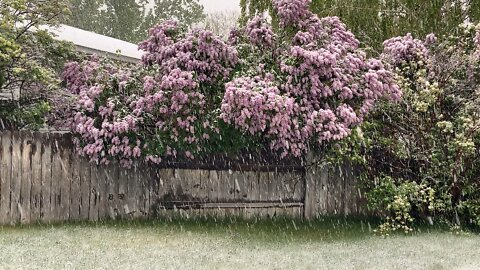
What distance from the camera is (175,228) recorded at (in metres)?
10.5

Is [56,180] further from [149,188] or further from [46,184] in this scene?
[149,188]

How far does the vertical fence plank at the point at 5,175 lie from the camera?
10281 mm

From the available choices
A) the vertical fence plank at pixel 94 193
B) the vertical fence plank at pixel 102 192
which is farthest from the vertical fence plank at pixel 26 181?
the vertical fence plank at pixel 102 192

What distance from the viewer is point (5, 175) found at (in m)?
10.3

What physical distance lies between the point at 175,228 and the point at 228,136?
6.03 ft

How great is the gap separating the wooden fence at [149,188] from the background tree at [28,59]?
1.05 metres

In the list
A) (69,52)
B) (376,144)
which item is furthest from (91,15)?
(376,144)

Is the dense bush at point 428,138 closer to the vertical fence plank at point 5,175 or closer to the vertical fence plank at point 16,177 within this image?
the vertical fence plank at point 16,177

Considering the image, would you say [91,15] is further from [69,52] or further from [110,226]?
[110,226]

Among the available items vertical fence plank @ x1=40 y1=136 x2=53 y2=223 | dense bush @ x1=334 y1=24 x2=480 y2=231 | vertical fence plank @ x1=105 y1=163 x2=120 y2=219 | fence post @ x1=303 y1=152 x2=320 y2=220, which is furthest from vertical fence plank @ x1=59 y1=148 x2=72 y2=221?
dense bush @ x1=334 y1=24 x2=480 y2=231

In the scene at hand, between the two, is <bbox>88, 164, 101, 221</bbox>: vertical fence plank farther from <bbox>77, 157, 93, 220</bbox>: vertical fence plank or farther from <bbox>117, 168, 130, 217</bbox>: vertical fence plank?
<bbox>117, 168, 130, 217</bbox>: vertical fence plank

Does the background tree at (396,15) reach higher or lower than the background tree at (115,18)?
lower

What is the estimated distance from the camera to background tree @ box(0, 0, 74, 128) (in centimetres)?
1098

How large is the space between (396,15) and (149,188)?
Answer: 8223 millimetres
